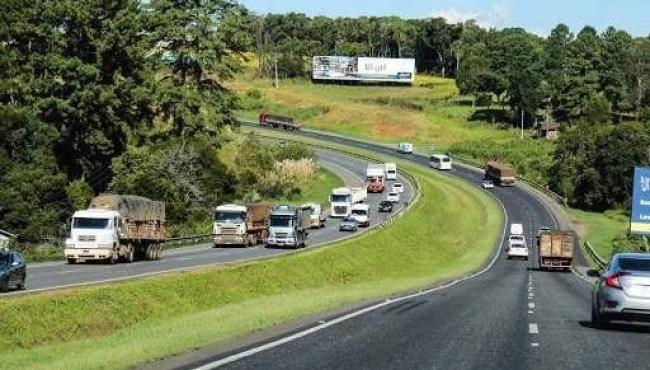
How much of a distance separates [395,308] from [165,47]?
2875 inches

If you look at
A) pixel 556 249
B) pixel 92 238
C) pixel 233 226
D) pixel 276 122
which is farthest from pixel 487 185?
pixel 92 238

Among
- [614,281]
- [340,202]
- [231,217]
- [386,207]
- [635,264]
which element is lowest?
[386,207]

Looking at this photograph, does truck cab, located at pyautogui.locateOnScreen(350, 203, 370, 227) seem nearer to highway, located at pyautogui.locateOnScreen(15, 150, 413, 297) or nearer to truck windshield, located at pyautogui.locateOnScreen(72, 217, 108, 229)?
highway, located at pyautogui.locateOnScreen(15, 150, 413, 297)

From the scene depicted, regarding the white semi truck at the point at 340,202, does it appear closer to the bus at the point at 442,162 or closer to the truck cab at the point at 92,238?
the bus at the point at 442,162

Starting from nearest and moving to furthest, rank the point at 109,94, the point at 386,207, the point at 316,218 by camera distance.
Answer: the point at 109,94
the point at 316,218
the point at 386,207

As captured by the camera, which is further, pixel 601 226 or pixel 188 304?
pixel 601 226

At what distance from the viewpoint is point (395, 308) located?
27.1 metres

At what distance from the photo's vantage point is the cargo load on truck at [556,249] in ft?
251

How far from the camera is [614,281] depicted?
72.9ft

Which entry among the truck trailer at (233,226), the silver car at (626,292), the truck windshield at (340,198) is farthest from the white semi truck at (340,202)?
the silver car at (626,292)

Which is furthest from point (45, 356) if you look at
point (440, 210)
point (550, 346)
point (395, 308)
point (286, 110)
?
point (286, 110)

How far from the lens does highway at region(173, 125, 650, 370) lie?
15453 mm

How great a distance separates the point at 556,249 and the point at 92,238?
132 feet

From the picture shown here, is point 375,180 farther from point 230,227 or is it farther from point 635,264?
point 635,264
